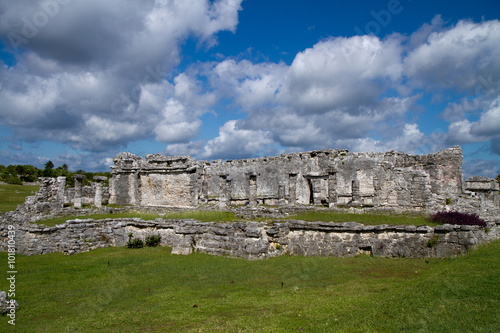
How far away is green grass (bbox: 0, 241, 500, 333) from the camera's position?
5180 millimetres

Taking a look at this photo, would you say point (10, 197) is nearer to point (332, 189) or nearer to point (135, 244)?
point (135, 244)

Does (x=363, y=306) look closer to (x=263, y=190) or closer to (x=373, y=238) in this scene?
(x=373, y=238)

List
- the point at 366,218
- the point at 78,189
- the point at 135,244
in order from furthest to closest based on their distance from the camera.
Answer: the point at 78,189
the point at 135,244
the point at 366,218

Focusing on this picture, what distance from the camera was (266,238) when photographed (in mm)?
11953

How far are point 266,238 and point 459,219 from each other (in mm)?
6454

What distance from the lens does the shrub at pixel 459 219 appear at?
9962mm

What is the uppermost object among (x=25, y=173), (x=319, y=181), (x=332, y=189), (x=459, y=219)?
(x=25, y=173)

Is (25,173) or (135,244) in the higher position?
(25,173)

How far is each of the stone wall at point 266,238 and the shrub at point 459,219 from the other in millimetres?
352

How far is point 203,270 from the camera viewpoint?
32.1 feet

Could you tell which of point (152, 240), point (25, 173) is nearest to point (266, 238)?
point (152, 240)

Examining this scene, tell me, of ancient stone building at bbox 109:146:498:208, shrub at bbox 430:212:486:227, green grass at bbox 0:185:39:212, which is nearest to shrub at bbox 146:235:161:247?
ancient stone building at bbox 109:146:498:208

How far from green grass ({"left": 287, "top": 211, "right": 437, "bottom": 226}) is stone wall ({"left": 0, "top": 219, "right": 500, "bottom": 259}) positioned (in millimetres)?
954

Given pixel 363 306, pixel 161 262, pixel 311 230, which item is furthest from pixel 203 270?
pixel 363 306
